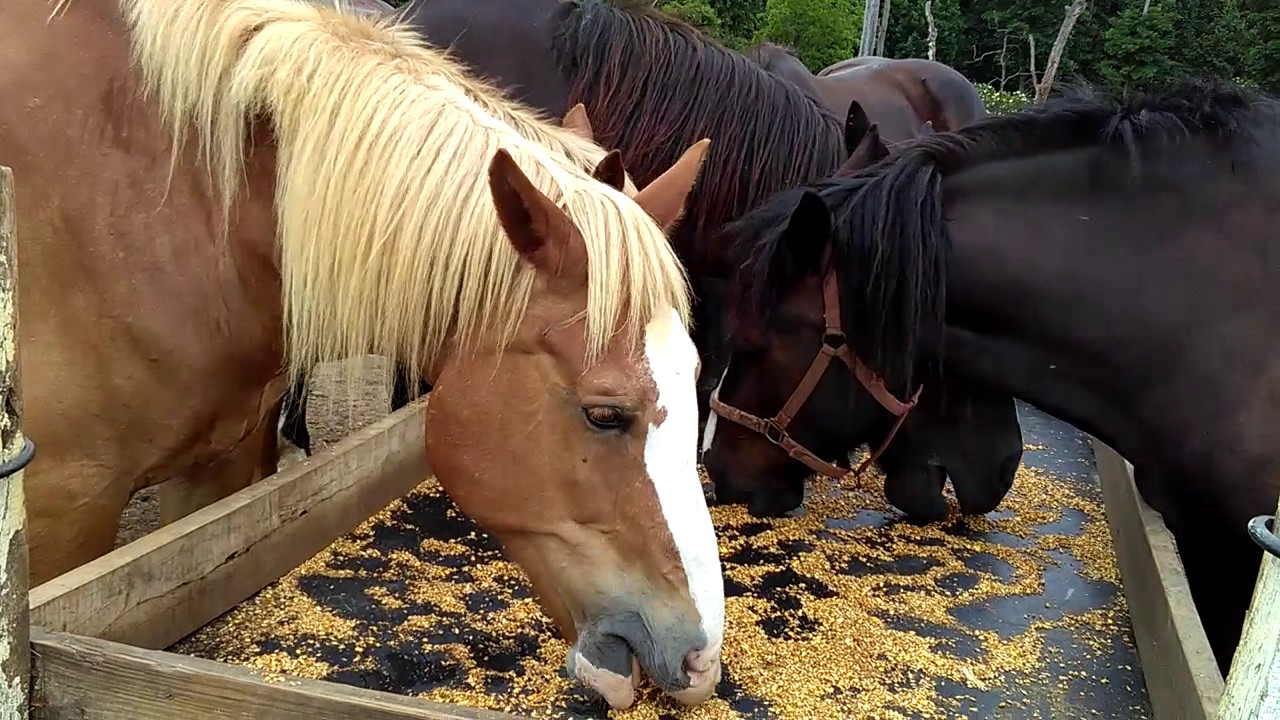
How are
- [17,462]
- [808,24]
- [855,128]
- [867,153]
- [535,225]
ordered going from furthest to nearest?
1. [808,24]
2. [855,128]
3. [867,153]
4. [535,225]
5. [17,462]

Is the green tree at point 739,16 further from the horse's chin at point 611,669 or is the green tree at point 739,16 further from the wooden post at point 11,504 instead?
the wooden post at point 11,504

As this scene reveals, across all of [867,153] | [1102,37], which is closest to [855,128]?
[867,153]

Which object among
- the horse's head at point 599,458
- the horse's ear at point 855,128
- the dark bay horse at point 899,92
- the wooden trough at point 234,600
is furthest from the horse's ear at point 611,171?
the dark bay horse at point 899,92

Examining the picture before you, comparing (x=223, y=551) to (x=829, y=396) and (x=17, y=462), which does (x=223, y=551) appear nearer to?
(x=17, y=462)

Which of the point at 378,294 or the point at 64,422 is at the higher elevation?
the point at 378,294

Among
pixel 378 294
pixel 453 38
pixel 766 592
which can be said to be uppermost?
pixel 453 38

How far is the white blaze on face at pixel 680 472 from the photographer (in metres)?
1.35

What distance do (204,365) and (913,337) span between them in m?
1.53

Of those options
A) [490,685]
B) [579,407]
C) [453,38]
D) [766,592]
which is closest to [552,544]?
[579,407]

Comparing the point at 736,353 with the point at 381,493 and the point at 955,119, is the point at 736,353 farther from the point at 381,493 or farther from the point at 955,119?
the point at 955,119

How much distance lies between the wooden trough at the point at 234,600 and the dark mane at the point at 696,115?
113 centimetres

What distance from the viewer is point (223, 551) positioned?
175 cm

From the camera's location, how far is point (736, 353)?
7.81ft

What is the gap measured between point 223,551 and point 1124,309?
6.58 ft
